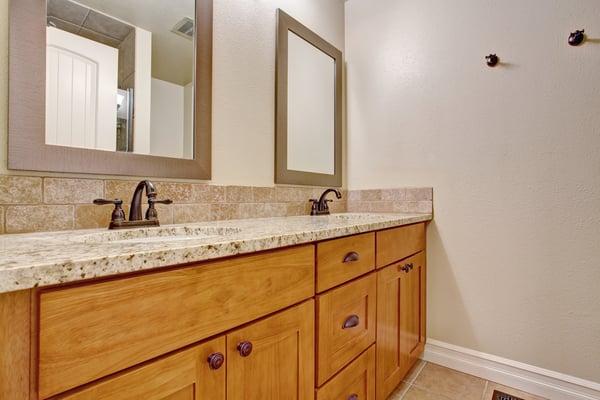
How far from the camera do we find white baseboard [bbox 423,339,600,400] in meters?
1.37

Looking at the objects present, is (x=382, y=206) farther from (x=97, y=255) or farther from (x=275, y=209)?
(x=97, y=255)

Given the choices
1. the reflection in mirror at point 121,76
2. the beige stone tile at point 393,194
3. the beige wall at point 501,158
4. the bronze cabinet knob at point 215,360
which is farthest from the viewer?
the beige stone tile at point 393,194

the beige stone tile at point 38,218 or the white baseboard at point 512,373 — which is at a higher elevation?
the beige stone tile at point 38,218

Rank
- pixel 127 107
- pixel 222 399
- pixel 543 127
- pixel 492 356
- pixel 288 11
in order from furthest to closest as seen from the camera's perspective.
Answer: pixel 288 11, pixel 492 356, pixel 543 127, pixel 127 107, pixel 222 399

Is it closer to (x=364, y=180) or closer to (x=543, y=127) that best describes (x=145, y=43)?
(x=364, y=180)

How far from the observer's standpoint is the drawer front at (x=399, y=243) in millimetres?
1295

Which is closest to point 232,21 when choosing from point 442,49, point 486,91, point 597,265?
point 442,49

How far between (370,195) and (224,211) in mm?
1098

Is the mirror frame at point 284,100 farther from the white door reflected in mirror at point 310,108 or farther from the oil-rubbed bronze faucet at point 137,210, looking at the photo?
the oil-rubbed bronze faucet at point 137,210

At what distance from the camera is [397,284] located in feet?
4.71

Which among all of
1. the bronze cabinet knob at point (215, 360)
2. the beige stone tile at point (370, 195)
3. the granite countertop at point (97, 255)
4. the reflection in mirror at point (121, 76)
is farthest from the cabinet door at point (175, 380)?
the beige stone tile at point (370, 195)

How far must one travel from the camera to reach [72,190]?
93cm

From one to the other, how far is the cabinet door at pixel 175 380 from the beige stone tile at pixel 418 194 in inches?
60.5

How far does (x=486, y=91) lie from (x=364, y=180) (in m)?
0.86
